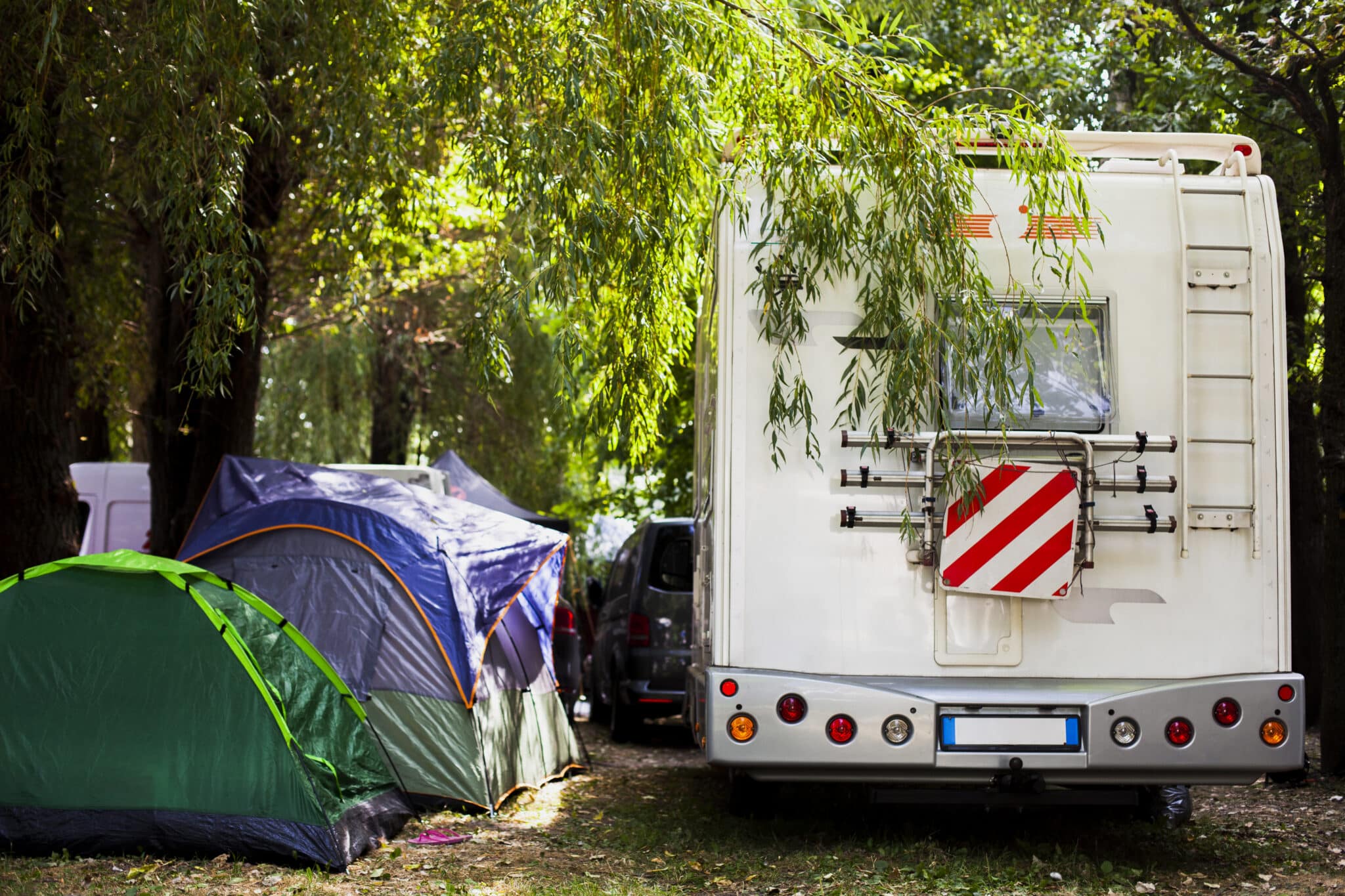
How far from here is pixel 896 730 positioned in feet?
18.2

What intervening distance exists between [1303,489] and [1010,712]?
7.06m

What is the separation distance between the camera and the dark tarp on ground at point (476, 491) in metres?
14.3

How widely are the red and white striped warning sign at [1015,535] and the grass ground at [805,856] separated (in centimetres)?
129

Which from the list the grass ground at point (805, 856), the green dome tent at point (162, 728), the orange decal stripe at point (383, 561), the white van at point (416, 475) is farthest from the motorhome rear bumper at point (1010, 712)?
the white van at point (416, 475)

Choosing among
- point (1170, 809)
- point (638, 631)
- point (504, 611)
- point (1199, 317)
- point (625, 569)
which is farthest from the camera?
point (625, 569)

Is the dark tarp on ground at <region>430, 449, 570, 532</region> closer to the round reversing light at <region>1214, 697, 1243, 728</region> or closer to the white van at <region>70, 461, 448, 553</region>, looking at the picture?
the white van at <region>70, 461, 448, 553</region>

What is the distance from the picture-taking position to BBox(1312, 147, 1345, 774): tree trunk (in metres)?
8.40

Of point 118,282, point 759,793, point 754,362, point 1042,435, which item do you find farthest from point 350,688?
point 118,282

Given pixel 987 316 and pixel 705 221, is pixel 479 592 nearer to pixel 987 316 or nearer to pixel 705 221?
pixel 705 221

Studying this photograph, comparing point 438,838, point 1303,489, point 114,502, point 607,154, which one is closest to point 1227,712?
point 607,154

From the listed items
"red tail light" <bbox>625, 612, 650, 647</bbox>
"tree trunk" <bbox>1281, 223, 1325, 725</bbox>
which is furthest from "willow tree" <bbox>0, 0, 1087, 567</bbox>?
"tree trunk" <bbox>1281, 223, 1325, 725</bbox>

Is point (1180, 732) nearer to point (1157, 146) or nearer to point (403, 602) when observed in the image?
point (1157, 146)

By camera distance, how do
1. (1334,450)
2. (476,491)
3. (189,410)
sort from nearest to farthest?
1. (1334,450)
2. (189,410)
3. (476,491)

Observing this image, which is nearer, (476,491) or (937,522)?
(937,522)
